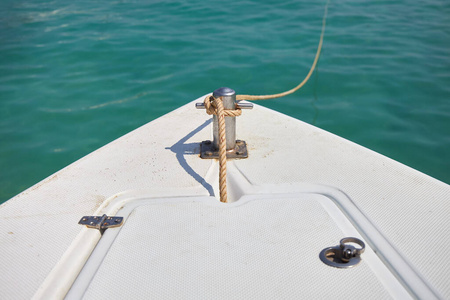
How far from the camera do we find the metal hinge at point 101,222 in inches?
52.1

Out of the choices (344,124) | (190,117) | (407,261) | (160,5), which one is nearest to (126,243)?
(407,261)

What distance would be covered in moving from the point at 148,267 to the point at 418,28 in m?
5.29

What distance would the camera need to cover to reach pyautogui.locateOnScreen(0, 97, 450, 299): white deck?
1.11 metres

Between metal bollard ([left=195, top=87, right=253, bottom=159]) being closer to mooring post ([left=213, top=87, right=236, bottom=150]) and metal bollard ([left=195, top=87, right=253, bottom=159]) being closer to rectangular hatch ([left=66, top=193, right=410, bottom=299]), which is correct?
mooring post ([left=213, top=87, right=236, bottom=150])

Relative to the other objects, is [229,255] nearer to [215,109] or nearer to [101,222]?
[101,222]

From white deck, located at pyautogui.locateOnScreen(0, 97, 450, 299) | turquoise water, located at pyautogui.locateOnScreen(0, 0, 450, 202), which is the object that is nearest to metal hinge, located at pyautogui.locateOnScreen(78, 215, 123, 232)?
white deck, located at pyautogui.locateOnScreen(0, 97, 450, 299)

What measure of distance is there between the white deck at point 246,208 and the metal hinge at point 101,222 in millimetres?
24

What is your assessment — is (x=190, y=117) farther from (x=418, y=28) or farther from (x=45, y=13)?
(x=45, y=13)

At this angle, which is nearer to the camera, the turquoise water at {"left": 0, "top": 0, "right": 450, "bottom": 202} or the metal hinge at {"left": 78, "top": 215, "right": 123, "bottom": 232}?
the metal hinge at {"left": 78, "top": 215, "right": 123, "bottom": 232}

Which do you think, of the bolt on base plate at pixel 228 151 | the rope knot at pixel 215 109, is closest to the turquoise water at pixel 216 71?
the bolt on base plate at pixel 228 151

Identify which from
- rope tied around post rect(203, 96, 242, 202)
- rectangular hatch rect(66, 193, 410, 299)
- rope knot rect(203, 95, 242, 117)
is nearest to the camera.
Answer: rectangular hatch rect(66, 193, 410, 299)

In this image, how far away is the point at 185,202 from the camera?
1.43 meters

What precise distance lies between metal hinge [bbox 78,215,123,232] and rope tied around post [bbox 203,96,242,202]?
15.2 inches

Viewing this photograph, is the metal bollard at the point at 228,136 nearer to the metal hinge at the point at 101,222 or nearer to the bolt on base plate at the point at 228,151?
the bolt on base plate at the point at 228,151
